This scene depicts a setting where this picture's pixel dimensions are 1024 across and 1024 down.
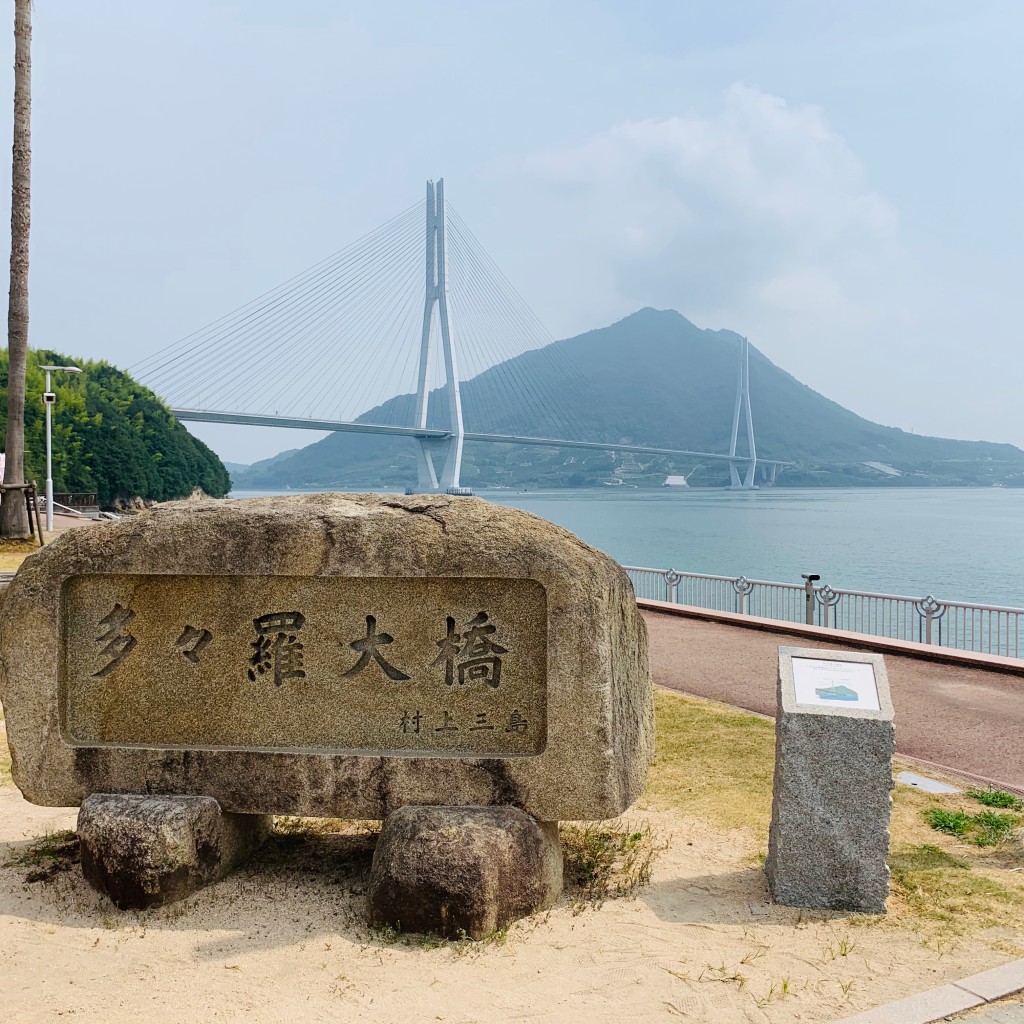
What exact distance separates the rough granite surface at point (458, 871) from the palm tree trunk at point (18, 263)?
1201 centimetres

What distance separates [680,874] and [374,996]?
133 cm

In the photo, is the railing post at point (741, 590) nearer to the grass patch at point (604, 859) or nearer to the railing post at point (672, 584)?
the railing post at point (672, 584)

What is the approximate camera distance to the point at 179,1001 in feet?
8.70

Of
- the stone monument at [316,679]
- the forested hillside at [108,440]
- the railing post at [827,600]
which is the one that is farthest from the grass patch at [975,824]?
the forested hillside at [108,440]

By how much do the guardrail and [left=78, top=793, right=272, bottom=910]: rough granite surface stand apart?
253 inches

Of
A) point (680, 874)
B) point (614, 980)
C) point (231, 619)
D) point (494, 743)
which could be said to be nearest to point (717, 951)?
point (614, 980)

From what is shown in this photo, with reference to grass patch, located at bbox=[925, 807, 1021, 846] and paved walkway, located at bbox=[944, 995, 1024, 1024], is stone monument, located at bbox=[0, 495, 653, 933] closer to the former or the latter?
paved walkway, located at bbox=[944, 995, 1024, 1024]

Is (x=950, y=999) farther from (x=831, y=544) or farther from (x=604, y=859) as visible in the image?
(x=831, y=544)

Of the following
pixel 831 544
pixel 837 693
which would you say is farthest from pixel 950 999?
pixel 831 544

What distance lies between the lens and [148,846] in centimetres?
317

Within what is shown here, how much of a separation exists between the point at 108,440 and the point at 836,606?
32379 mm

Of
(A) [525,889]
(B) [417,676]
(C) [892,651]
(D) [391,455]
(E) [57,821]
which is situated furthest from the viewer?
(D) [391,455]

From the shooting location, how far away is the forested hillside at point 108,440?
33438 millimetres

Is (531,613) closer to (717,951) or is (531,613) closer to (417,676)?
(417,676)
